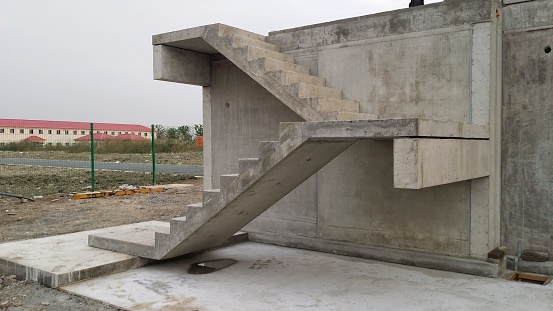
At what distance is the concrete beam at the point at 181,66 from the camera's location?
8016 mm

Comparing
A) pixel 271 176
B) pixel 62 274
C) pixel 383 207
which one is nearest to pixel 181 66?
pixel 271 176

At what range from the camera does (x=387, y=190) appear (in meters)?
7.10

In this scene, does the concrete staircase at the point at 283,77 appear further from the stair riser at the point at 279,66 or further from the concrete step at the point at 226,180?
the concrete step at the point at 226,180

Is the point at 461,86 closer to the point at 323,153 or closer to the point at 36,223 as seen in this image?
the point at 323,153

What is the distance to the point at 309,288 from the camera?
230 inches

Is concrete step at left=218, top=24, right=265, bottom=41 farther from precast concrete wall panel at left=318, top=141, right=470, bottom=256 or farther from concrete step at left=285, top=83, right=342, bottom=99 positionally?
precast concrete wall panel at left=318, top=141, right=470, bottom=256

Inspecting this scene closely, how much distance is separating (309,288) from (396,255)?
1788 mm

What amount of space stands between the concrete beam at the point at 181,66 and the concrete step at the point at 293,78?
2.22m

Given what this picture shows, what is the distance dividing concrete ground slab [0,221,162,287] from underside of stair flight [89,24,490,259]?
0.24 metres

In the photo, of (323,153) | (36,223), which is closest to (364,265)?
(323,153)

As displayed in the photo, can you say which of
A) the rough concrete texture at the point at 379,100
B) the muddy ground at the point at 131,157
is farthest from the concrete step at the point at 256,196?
the muddy ground at the point at 131,157

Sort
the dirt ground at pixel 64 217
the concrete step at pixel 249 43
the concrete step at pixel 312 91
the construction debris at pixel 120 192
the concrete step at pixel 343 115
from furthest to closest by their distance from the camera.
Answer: the construction debris at pixel 120 192, the concrete step at pixel 249 43, the concrete step at pixel 312 91, the concrete step at pixel 343 115, the dirt ground at pixel 64 217

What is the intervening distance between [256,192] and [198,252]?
6.86ft

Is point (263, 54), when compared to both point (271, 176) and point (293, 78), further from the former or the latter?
point (271, 176)
